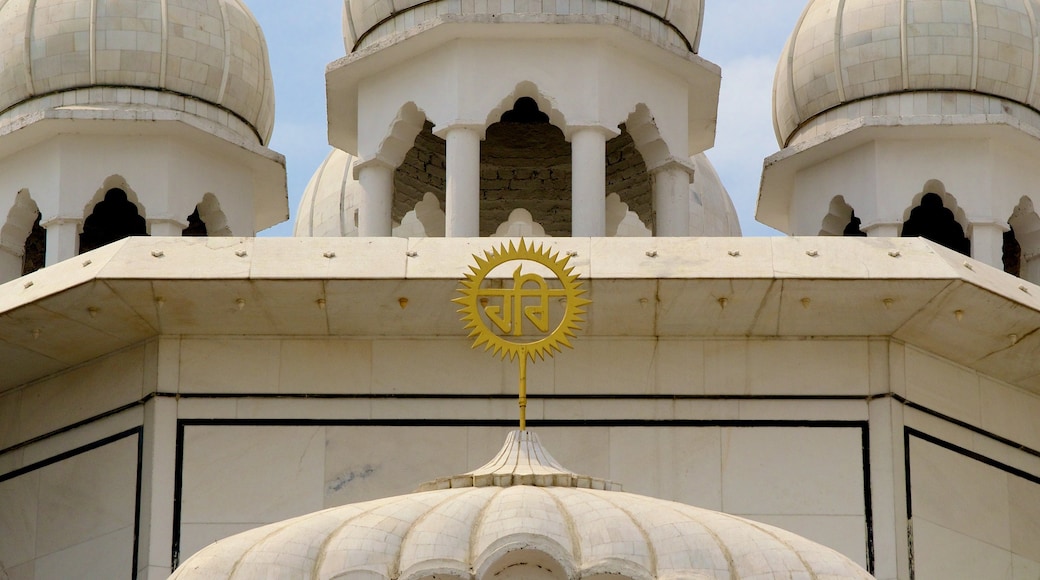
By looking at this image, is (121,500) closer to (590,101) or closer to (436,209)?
(590,101)

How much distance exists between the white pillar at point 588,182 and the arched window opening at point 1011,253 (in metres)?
3.66

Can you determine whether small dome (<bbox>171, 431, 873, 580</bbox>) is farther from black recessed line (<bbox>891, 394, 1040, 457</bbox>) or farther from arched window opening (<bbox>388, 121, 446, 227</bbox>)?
arched window opening (<bbox>388, 121, 446, 227</bbox>)

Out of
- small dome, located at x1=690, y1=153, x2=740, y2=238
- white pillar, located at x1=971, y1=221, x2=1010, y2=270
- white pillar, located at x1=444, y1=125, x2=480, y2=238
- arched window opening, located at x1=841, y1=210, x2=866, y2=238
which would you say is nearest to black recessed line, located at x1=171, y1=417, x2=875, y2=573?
white pillar, located at x1=444, y1=125, x2=480, y2=238

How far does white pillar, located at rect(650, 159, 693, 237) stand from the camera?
2039 cm

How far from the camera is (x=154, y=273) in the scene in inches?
648

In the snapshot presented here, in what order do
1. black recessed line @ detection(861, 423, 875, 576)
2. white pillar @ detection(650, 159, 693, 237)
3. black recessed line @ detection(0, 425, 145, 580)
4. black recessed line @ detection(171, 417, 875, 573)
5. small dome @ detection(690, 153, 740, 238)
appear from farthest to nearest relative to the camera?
small dome @ detection(690, 153, 740, 238) → white pillar @ detection(650, 159, 693, 237) → black recessed line @ detection(171, 417, 875, 573) → black recessed line @ detection(0, 425, 145, 580) → black recessed line @ detection(861, 423, 875, 576)

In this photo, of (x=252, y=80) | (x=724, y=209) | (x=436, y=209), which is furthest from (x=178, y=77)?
(x=724, y=209)

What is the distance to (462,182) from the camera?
19797 millimetres

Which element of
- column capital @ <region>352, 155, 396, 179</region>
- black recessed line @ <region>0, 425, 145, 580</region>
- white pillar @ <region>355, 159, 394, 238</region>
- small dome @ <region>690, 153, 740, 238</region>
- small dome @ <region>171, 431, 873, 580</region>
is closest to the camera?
small dome @ <region>171, 431, 873, 580</region>

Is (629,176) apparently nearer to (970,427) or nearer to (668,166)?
(668,166)

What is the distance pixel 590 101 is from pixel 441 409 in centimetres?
389

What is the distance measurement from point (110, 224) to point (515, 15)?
415 cm

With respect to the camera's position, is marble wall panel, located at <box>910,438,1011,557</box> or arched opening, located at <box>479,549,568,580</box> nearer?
arched opening, located at <box>479,549,568,580</box>

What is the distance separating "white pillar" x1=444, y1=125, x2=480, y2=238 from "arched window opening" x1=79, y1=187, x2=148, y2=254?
3.40m
